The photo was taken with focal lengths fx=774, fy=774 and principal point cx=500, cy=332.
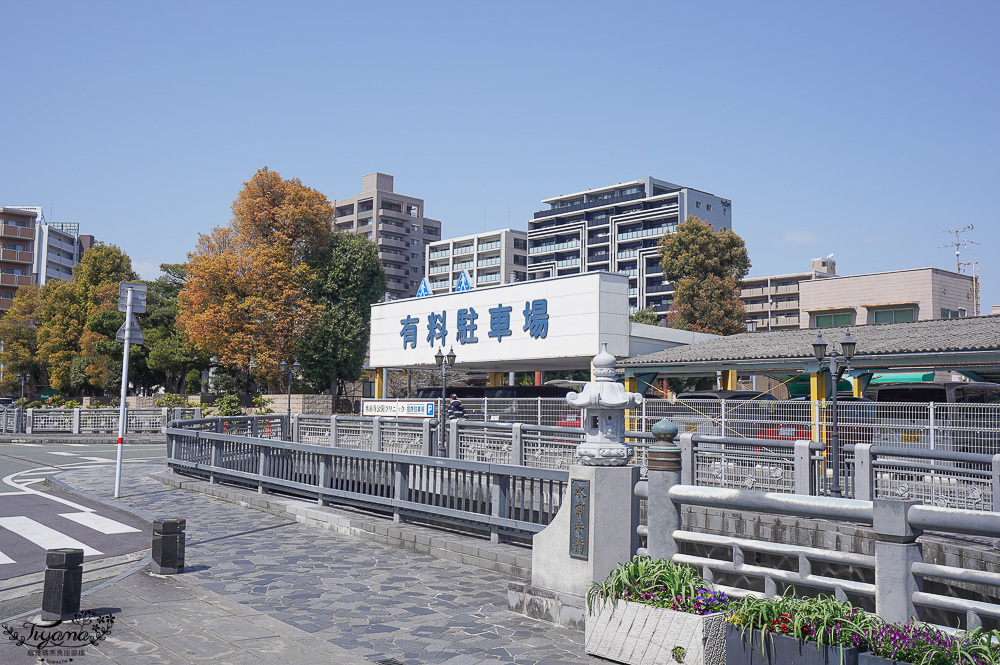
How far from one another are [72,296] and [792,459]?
59693mm

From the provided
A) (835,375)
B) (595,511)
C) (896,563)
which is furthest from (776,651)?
(835,375)

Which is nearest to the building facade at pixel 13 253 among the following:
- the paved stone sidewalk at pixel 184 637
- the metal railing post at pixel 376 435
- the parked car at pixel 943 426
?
the metal railing post at pixel 376 435

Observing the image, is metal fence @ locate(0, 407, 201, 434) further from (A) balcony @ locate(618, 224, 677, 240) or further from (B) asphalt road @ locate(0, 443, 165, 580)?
(A) balcony @ locate(618, 224, 677, 240)

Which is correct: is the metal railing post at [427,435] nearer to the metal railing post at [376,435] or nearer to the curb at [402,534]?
the metal railing post at [376,435]

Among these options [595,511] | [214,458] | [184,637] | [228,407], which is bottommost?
[184,637]

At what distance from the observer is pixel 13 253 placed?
86750 mm

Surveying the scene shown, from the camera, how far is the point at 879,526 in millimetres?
4992

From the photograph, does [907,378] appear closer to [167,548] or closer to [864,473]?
[864,473]

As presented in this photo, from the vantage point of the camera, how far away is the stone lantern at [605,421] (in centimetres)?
705

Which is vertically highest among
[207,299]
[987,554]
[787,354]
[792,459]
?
[207,299]

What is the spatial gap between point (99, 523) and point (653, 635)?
413 inches

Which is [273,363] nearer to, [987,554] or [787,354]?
[787,354]

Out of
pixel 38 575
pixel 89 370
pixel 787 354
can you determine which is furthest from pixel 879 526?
pixel 89 370

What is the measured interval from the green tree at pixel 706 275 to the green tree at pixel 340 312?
1955 centimetres
